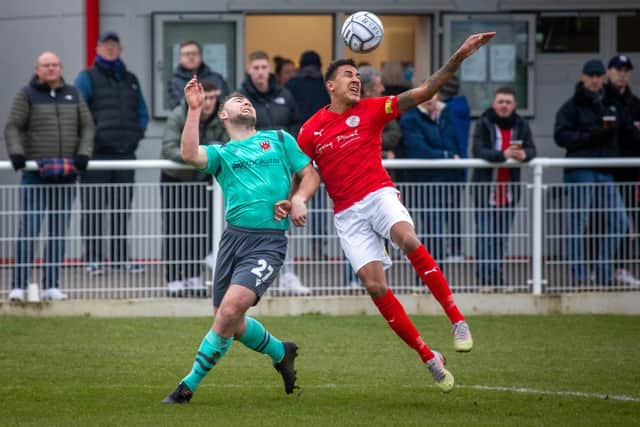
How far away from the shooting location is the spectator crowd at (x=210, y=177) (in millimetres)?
13617

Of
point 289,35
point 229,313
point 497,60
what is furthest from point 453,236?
point 289,35

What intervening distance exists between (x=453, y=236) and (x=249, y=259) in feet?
16.2

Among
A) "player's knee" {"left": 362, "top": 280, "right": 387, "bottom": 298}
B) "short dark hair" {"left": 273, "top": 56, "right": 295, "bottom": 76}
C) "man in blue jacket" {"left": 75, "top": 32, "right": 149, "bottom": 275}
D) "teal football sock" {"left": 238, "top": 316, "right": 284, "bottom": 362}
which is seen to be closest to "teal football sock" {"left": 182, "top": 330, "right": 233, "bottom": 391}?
"teal football sock" {"left": 238, "top": 316, "right": 284, "bottom": 362}

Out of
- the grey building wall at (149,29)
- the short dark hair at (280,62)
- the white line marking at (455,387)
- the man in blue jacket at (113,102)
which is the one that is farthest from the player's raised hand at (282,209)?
the short dark hair at (280,62)

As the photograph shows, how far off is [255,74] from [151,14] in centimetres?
281

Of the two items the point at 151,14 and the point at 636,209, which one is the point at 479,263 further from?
the point at 151,14

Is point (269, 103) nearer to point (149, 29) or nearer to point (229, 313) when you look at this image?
point (149, 29)

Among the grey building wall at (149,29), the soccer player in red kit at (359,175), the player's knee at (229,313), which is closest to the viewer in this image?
the player's knee at (229,313)

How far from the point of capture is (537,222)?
14.0m

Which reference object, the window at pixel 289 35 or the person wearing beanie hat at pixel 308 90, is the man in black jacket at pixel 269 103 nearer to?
the person wearing beanie hat at pixel 308 90

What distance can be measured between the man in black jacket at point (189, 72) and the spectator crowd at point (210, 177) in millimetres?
14

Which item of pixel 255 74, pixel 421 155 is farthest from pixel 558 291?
pixel 255 74

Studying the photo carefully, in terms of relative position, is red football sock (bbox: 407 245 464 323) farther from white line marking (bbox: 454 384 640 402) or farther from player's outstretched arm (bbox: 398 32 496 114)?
player's outstretched arm (bbox: 398 32 496 114)

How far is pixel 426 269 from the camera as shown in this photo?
987cm
